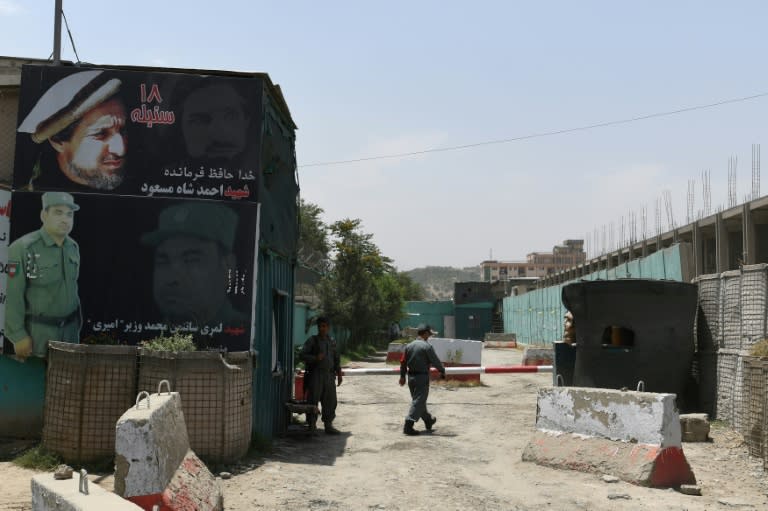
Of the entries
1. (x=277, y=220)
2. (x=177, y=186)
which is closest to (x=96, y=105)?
(x=177, y=186)

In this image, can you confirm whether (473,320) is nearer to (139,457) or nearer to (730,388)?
(730,388)

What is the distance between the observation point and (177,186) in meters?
8.77

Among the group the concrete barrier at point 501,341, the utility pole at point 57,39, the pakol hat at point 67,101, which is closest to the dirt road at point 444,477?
the pakol hat at point 67,101

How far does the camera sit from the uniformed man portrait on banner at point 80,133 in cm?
870

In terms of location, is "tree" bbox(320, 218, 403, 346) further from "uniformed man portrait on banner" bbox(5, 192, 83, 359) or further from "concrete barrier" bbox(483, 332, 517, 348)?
"uniformed man portrait on banner" bbox(5, 192, 83, 359)

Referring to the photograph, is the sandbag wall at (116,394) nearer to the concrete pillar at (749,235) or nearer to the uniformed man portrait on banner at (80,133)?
the uniformed man portrait on banner at (80,133)

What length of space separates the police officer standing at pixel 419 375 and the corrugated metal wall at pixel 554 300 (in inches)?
236

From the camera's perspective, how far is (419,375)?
11.1 metres

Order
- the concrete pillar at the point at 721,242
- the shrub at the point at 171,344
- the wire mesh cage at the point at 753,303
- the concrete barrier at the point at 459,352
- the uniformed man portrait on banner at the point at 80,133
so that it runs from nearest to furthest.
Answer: the shrub at the point at 171,344 → the uniformed man portrait on banner at the point at 80,133 → the wire mesh cage at the point at 753,303 → the concrete barrier at the point at 459,352 → the concrete pillar at the point at 721,242

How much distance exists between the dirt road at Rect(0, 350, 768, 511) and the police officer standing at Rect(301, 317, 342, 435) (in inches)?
17.1

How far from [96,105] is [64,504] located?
19.6 ft

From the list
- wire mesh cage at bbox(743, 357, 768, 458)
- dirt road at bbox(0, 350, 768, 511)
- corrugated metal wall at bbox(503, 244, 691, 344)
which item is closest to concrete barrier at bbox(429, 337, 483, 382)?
corrugated metal wall at bbox(503, 244, 691, 344)

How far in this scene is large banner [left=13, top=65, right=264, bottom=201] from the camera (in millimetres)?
8719

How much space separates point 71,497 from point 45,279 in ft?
17.0
